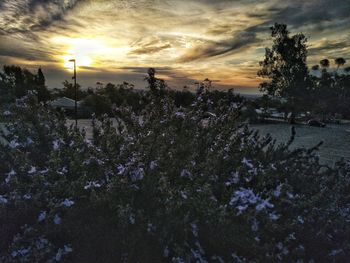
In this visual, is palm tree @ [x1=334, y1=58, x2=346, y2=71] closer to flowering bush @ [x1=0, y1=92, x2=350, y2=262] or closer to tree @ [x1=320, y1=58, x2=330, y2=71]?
tree @ [x1=320, y1=58, x2=330, y2=71]

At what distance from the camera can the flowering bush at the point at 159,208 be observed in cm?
263

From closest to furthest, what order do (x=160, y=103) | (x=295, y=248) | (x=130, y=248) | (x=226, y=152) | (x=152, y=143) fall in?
(x=130, y=248)
(x=295, y=248)
(x=152, y=143)
(x=226, y=152)
(x=160, y=103)

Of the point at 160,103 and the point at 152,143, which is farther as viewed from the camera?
the point at 160,103

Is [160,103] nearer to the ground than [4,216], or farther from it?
farther from it

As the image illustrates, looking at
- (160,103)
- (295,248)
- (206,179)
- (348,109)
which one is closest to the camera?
(295,248)

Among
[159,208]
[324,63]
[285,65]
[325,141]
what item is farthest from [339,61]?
[159,208]

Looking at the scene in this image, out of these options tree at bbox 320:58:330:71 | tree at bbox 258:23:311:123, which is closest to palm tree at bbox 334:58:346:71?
tree at bbox 320:58:330:71

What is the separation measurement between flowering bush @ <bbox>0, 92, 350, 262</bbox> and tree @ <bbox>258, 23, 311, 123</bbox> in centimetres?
4583

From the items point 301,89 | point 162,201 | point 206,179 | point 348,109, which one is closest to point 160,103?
point 206,179

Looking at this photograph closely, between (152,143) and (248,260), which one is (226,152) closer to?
(152,143)

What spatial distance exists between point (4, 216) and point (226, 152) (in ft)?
7.10

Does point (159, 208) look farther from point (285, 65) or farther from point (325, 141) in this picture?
point (285, 65)

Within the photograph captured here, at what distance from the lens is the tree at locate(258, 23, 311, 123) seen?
47.5 metres

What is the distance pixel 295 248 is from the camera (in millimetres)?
2771
